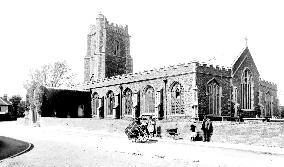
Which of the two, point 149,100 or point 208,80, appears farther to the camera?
point 149,100

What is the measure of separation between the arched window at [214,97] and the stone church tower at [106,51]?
76.6 ft

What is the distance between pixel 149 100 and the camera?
118ft

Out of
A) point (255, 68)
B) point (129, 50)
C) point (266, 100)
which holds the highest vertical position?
point (129, 50)

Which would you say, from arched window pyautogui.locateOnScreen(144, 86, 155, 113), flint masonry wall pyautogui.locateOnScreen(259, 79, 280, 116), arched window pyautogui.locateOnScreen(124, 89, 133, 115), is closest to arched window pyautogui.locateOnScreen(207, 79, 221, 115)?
flint masonry wall pyautogui.locateOnScreen(259, 79, 280, 116)

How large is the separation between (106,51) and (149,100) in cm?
1935

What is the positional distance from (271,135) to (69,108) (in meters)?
33.1

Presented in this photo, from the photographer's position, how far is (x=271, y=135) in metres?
18.5

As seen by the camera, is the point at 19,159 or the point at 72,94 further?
the point at 72,94

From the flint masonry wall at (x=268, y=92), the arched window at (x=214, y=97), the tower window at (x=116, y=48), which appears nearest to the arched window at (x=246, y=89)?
the flint masonry wall at (x=268, y=92)

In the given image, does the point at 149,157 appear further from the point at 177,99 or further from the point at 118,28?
the point at 118,28

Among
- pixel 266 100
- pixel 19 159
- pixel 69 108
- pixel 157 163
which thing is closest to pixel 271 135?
pixel 157 163

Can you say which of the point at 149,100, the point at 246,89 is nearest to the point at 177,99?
the point at 149,100

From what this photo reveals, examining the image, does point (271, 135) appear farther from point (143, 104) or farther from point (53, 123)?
point (53, 123)

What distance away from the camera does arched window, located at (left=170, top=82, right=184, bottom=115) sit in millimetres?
31672
